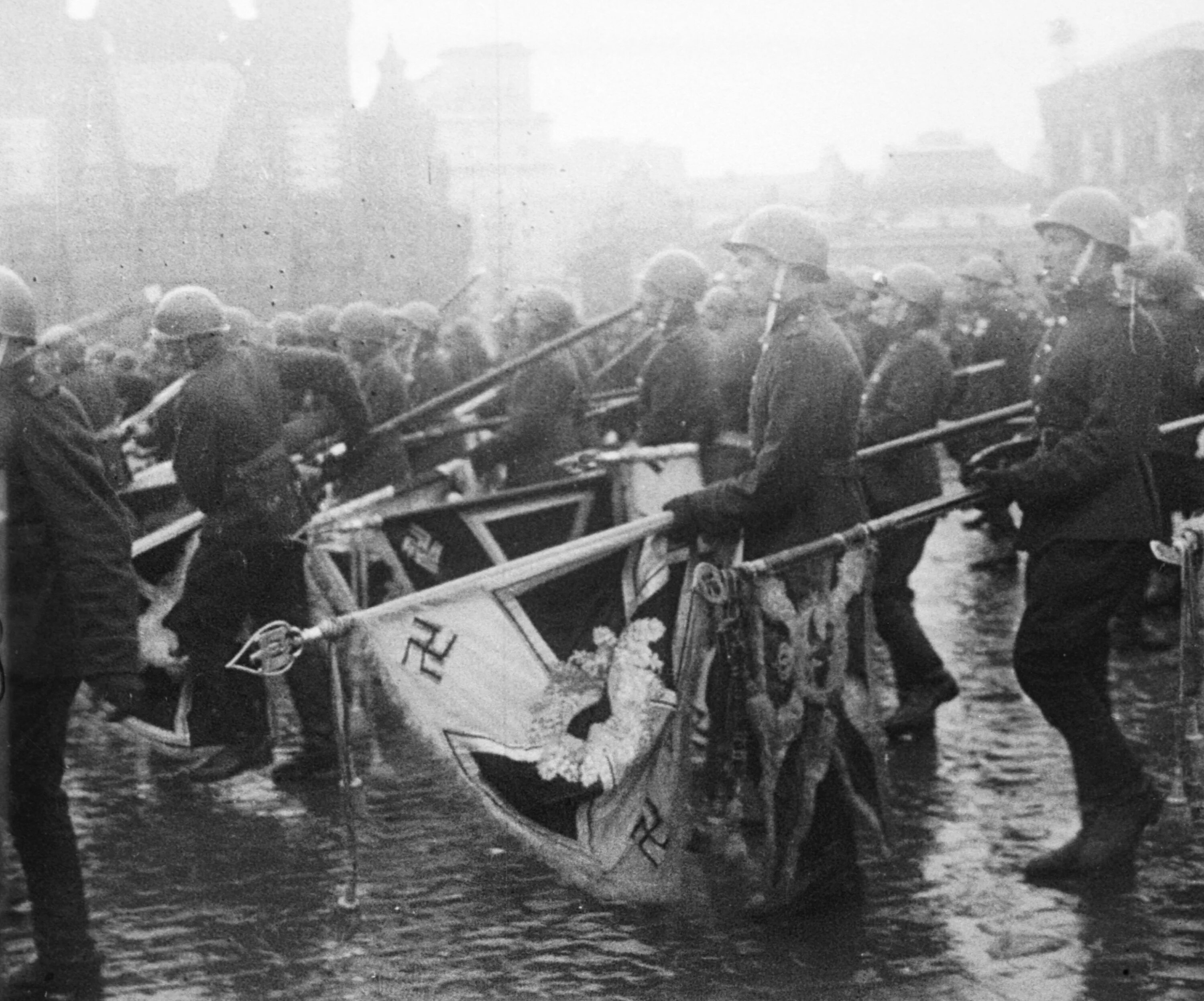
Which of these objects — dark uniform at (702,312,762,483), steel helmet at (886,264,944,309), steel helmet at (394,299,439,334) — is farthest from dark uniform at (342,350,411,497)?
steel helmet at (394,299,439,334)

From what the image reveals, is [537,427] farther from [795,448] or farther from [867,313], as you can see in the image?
[867,313]

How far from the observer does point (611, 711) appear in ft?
16.3

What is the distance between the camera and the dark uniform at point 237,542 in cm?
702

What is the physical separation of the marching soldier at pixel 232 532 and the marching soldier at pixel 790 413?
243 cm

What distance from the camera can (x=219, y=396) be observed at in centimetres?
697

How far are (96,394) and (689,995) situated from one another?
7171 millimetres

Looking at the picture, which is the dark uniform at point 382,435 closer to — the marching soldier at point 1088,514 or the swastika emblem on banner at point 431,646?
the swastika emblem on banner at point 431,646

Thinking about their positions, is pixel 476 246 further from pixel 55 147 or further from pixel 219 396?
pixel 219 396

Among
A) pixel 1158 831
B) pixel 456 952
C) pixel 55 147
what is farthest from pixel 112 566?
pixel 55 147

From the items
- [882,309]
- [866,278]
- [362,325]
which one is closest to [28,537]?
[362,325]

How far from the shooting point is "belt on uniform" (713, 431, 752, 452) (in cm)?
793

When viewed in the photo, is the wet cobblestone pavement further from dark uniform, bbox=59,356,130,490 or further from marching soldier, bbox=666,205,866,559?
dark uniform, bbox=59,356,130,490

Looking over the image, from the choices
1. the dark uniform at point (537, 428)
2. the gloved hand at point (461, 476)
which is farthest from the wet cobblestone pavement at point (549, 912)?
the dark uniform at point (537, 428)

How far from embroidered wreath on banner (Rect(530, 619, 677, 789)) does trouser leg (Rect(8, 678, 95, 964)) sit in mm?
1247
